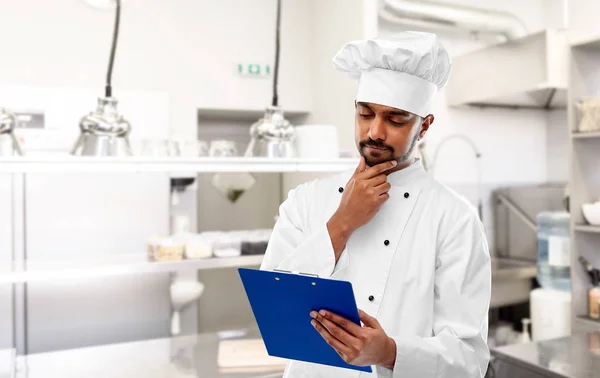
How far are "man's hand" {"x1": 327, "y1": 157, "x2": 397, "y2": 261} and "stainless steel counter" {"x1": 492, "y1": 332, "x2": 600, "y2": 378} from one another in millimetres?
1114

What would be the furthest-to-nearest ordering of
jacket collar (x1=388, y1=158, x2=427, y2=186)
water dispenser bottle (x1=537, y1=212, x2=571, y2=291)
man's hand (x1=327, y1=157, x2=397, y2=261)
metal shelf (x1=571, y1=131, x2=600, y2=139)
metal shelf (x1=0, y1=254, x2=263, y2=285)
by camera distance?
1. water dispenser bottle (x1=537, y1=212, x2=571, y2=291)
2. metal shelf (x1=571, y1=131, x2=600, y2=139)
3. metal shelf (x1=0, y1=254, x2=263, y2=285)
4. jacket collar (x1=388, y1=158, x2=427, y2=186)
5. man's hand (x1=327, y1=157, x2=397, y2=261)

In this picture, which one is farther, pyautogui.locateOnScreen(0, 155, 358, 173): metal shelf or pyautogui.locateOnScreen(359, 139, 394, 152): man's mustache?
pyautogui.locateOnScreen(0, 155, 358, 173): metal shelf

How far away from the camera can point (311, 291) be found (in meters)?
1.02

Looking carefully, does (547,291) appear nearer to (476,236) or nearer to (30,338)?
(476,236)

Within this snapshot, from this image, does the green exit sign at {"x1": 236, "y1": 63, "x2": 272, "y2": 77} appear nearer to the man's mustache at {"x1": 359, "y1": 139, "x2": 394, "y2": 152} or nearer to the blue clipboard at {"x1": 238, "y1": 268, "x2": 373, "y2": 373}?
the man's mustache at {"x1": 359, "y1": 139, "x2": 394, "y2": 152}

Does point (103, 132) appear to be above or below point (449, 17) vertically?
below

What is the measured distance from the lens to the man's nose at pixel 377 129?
1263mm

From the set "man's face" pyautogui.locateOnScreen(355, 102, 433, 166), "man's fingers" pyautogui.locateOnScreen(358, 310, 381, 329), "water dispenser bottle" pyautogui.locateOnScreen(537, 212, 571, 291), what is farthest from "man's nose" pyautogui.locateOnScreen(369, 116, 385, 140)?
"water dispenser bottle" pyautogui.locateOnScreen(537, 212, 571, 291)

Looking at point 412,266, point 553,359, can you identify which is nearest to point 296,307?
point 412,266

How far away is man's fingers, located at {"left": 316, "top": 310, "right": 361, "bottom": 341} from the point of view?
104 centimetres

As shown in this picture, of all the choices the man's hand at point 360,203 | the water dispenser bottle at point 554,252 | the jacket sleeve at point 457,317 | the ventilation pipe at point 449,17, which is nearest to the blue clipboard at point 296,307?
the jacket sleeve at point 457,317

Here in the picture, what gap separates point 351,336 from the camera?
1.04 meters

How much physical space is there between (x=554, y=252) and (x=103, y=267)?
→ 2.25 metres

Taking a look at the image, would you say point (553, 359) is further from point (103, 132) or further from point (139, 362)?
point (103, 132)
